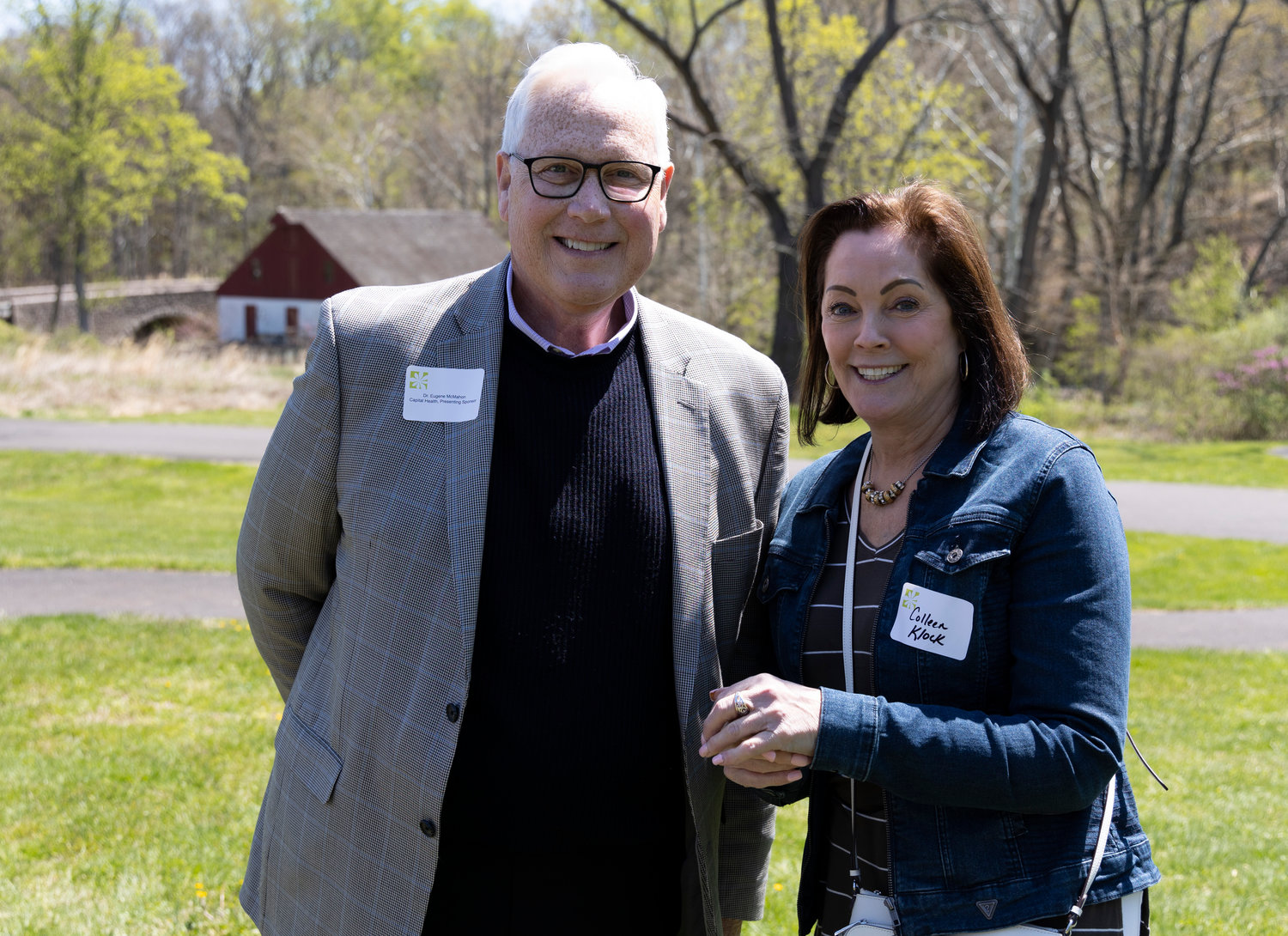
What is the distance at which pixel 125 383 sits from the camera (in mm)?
27922

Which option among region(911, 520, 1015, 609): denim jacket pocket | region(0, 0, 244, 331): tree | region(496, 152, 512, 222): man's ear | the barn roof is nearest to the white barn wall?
the barn roof

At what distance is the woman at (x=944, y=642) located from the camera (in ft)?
6.49

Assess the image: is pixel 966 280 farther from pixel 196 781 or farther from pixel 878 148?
pixel 878 148

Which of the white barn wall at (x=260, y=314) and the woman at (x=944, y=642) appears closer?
the woman at (x=944, y=642)

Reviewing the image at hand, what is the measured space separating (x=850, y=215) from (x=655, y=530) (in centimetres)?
79

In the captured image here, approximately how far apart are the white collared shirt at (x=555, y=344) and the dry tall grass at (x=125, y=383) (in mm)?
24239

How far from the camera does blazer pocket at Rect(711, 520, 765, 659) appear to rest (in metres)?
2.60

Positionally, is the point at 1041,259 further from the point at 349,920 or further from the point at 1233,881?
the point at 349,920

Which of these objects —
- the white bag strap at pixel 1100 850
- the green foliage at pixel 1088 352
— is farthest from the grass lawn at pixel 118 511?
the green foliage at pixel 1088 352

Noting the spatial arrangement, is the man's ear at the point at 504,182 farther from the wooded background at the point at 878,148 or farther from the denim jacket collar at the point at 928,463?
the wooded background at the point at 878,148

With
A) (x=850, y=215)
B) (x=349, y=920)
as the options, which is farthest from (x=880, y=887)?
(x=850, y=215)

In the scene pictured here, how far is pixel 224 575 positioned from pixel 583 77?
29.6ft

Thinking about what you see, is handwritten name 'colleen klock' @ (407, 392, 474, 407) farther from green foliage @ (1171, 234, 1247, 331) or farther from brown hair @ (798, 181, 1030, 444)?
green foliage @ (1171, 234, 1247, 331)

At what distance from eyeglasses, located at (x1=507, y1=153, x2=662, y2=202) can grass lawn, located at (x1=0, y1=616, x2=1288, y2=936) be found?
9.57 ft
